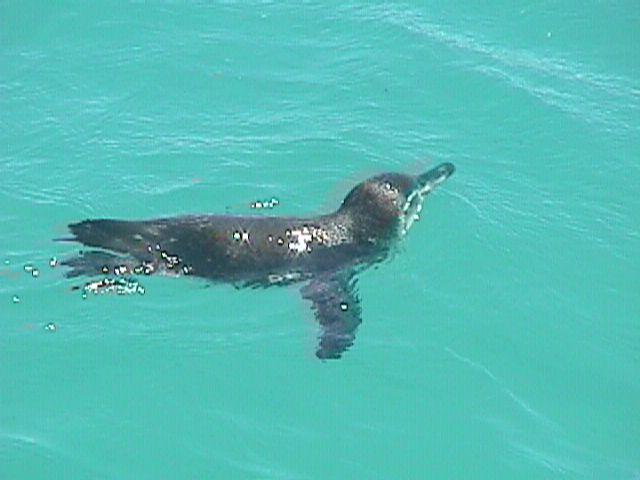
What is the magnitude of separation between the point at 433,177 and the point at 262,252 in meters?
2.06

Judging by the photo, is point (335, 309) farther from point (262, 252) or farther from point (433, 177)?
point (433, 177)

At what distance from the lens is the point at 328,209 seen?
11375mm

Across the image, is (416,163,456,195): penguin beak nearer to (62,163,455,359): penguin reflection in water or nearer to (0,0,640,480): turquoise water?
(0,0,640,480): turquoise water

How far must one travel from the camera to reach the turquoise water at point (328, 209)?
9312 millimetres

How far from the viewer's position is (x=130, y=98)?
43.0ft

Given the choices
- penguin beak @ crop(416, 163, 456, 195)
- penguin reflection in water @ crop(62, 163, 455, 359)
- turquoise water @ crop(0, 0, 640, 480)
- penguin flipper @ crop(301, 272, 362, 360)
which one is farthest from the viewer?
penguin beak @ crop(416, 163, 456, 195)

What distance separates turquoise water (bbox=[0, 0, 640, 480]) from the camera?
9312 mm

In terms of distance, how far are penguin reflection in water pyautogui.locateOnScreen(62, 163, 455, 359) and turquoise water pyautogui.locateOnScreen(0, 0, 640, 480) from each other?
14 cm

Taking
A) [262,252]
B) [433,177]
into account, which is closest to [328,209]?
[433,177]

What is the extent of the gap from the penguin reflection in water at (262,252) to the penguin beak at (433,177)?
0.74 m

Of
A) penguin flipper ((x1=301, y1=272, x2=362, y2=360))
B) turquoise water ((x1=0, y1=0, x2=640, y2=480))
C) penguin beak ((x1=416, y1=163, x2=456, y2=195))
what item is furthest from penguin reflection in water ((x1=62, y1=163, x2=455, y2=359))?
penguin beak ((x1=416, y1=163, x2=456, y2=195))

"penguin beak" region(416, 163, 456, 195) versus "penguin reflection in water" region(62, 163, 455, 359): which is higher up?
"penguin beak" region(416, 163, 456, 195)

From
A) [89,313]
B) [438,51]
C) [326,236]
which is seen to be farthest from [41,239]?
[438,51]

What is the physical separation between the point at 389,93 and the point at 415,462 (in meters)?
5.15
